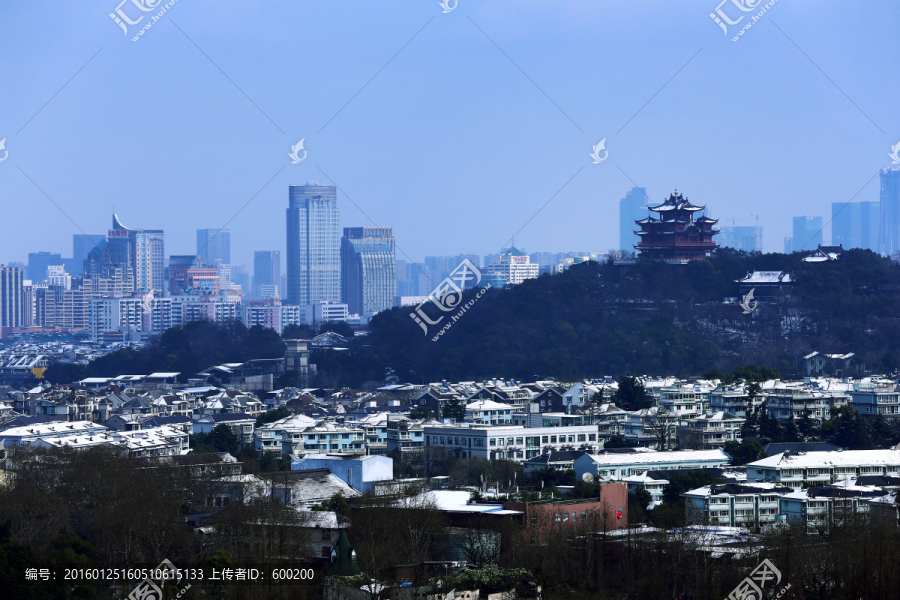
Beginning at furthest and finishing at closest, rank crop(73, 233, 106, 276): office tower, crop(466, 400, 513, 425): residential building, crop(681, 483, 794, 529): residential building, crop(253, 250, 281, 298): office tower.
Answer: crop(253, 250, 281, 298): office tower
crop(73, 233, 106, 276): office tower
crop(466, 400, 513, 425): residential building
crop(681, 483, 794, 529): residential building

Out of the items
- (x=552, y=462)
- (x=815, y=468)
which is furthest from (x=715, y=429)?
(x=815, y=468)

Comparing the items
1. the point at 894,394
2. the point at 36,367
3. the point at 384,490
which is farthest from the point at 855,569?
the point at 36,367

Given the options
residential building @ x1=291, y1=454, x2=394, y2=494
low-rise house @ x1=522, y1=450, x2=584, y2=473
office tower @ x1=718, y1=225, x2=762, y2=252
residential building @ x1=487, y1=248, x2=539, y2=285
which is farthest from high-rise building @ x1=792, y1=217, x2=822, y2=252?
residential building @ x1=291, y1=454, x2=394, y2=494

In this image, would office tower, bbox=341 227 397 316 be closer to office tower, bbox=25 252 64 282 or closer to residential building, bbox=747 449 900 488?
office tower, bbox=25 252 64 282

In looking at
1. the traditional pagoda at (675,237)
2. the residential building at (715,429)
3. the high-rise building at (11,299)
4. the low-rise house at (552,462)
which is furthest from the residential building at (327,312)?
the low-rise house at (552,462)

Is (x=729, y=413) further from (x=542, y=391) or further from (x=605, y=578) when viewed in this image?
(x=605, y=578)

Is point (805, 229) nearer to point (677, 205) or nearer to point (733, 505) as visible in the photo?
point (677, 205)

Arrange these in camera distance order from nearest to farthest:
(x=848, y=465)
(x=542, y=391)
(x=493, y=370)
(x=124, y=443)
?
(x=848, y=465) → (x=124, y=443) → (x=542, y=391) → (x=493, y=370)
